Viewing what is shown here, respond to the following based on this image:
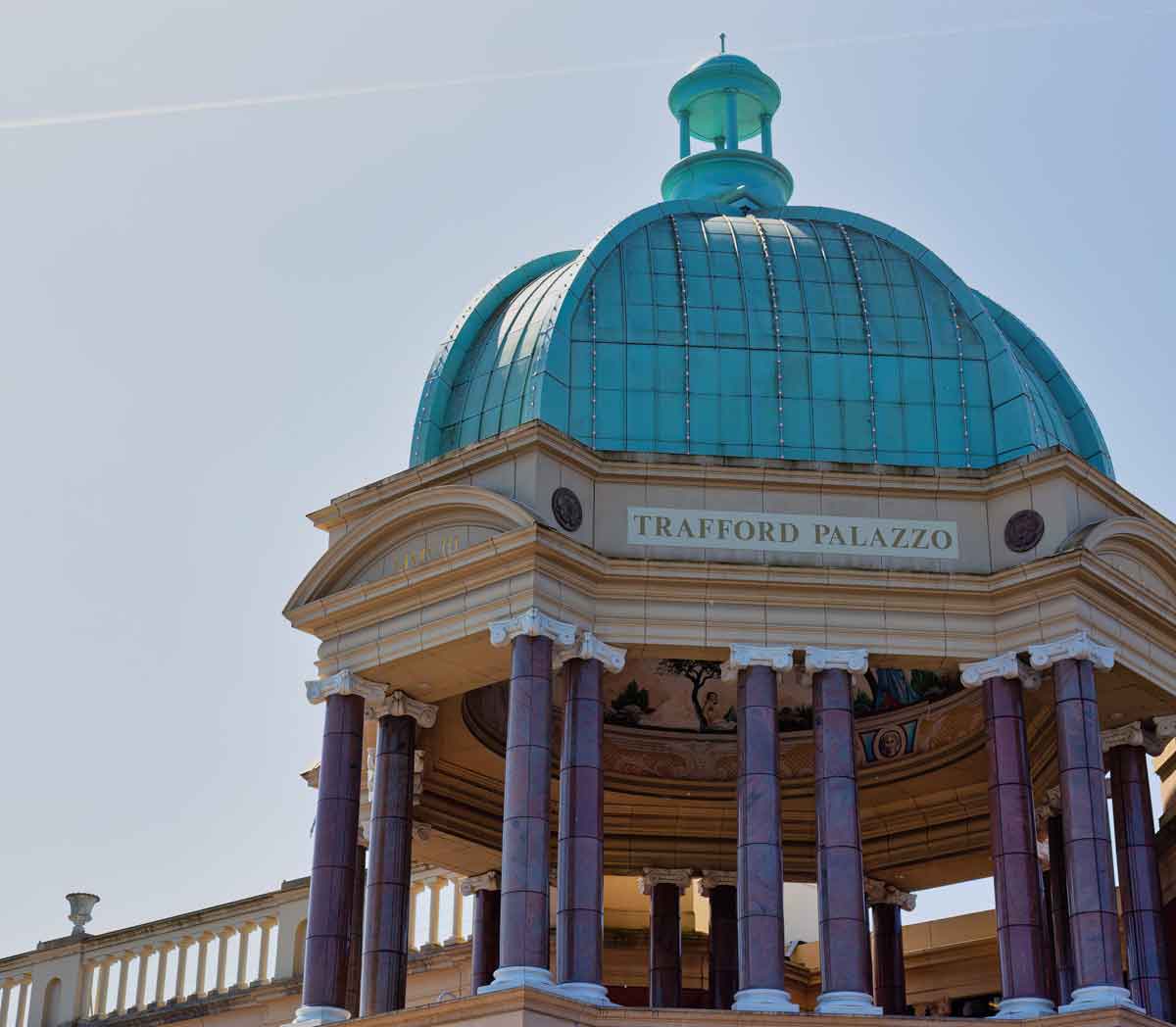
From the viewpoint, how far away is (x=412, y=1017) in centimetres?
3997

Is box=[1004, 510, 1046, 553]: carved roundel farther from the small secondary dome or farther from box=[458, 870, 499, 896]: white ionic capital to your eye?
box=[458, 870, 499, 896]: white ionic capital

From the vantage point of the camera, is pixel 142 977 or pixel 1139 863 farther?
pixel 142 977

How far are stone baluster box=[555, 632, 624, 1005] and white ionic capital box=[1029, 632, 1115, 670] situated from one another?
26.4 feet

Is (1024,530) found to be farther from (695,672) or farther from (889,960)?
(889,960)

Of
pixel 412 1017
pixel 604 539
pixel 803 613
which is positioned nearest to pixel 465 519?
pixel 604 539

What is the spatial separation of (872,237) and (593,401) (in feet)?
27.6

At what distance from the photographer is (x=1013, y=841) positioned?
41250mm

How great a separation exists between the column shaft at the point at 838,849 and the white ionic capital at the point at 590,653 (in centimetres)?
399

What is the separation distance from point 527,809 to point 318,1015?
595 centimetres

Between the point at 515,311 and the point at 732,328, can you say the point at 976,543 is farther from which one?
the point at 515,311

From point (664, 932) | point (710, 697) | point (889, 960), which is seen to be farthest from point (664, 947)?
point (710, 697)

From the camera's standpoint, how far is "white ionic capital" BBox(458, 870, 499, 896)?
2099 inches

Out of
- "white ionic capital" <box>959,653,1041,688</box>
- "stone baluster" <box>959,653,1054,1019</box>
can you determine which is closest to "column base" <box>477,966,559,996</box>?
"stone baluster" <box>959,653,1054,1019</box>

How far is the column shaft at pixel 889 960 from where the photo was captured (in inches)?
2137
